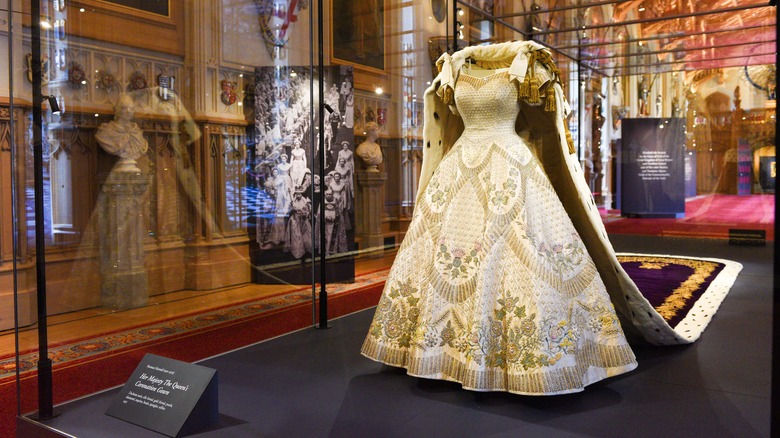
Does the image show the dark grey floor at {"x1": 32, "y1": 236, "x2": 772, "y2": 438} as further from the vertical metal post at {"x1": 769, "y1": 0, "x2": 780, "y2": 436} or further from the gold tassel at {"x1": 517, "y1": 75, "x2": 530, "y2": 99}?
the gold tassel at {"x1": 517, "y1": 75, "x2": 530, "y2": 99}

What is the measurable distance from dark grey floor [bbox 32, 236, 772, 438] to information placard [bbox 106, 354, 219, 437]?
0.04 metres

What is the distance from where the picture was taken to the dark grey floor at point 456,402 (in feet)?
7.23

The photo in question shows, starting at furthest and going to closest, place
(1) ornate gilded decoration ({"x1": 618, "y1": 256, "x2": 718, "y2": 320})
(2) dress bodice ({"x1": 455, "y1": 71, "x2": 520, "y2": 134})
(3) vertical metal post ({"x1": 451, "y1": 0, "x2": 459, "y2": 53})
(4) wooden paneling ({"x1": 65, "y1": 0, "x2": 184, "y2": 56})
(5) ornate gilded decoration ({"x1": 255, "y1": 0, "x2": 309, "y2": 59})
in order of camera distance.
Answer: (3) vertical metal post ({"x1": 451, "y1": 0, "x2": 459, "y2": 53}), (5) ornate gilded decoration ({"x1": 255, "y1": 0, "x2": 309, "y2": 59}), (1) ornate gilded decoration ({"x1": 618, "y1": 256, "x2": 718, "y2": 320}), (4) wooden paneling ({"x1": 65, "y1": 0, "x2": 184, "y2": 56}), (2) dress bodice ({"x1": 455, "y1": 71, "x2": 520, "y2": 134})

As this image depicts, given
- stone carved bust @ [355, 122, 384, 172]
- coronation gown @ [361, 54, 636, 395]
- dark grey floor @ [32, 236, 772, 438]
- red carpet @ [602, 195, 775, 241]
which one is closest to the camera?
dark grey floor @ [32, 236, 772, 438]

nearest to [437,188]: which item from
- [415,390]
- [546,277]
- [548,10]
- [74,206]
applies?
[546,277]

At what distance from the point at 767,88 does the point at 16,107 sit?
5.66 m

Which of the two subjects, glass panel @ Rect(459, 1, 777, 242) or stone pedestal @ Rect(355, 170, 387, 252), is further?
glass panel @ Rect(459, 1, 777, 242)

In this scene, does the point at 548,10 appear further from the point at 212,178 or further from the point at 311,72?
the point at 212,178

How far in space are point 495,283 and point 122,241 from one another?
2258 mm

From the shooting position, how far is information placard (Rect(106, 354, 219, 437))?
89.3 inches

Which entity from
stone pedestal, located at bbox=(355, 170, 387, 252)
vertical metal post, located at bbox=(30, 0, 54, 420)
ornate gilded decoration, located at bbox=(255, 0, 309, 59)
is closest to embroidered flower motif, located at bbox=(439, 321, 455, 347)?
vertical metal post, located at bbox=(30, 0, 54, 420)

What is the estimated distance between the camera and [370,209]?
5617mm

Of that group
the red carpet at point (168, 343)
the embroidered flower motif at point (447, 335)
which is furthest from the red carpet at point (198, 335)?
the embroidered flower motif at point (447, 335)

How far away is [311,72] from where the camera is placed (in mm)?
4078
